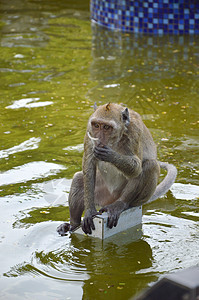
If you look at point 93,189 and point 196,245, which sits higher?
point 93,189

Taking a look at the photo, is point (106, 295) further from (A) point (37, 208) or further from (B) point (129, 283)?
(A) point (37, 208)

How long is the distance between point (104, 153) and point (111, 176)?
60 centimetres

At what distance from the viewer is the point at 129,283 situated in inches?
160

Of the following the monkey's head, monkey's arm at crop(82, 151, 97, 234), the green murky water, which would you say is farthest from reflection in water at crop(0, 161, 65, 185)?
the monkey's head

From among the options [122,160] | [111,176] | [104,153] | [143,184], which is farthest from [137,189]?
[104,153]

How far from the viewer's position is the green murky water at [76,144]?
4242mm

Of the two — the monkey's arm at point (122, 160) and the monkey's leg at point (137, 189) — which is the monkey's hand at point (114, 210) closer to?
the monkey's leg at point (137, 189)

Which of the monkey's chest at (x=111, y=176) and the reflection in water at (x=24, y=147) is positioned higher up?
the monkey's chest at (x=111, y=176)

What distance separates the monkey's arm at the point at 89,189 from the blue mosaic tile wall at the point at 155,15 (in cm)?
930

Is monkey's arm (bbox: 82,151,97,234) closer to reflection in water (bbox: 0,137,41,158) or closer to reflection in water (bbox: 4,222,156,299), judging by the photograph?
reflection in water (bbox: 4,222,156,299)

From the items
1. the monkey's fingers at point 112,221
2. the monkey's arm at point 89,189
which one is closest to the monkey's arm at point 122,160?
the monkey's arm at point 89,189

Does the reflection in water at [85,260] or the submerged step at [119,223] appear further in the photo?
the submerged step at [119,223]

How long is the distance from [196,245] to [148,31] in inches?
378

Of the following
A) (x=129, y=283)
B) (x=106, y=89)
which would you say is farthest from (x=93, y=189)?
(x=106, y=89)
